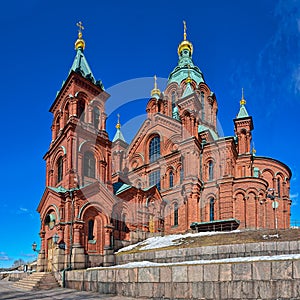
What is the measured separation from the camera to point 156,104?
145 feet

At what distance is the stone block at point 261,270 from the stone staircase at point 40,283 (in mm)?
12928

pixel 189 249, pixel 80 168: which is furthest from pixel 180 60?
pixel 189 249

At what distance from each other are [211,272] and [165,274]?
5.85 feet

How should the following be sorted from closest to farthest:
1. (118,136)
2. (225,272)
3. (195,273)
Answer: (225,272) < (195,273) < (118,136)

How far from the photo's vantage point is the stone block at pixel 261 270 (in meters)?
9.92

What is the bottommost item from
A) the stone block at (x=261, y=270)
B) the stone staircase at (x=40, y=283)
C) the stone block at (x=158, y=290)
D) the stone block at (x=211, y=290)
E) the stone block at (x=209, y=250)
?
the stone staircase at (x=40, y=283)

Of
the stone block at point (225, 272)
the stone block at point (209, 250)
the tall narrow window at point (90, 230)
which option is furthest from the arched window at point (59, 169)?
the stone block at point (225, 272)

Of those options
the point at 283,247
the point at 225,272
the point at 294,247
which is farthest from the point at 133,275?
the point at 294,247

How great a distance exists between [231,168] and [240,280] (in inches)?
985

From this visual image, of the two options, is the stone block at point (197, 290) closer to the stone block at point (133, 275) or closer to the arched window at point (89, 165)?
the stone block at point (133, 275)

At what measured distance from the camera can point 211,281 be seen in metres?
10.7

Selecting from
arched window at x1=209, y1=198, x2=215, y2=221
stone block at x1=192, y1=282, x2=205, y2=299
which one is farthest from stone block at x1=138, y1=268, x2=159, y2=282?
arched window at x1=209, y1=198, x2=215, y2=221

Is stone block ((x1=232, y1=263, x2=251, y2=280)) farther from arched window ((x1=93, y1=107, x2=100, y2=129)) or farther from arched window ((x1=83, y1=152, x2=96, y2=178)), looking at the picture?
arched window ((x1=93, y1=107, x2=100, y2=129))

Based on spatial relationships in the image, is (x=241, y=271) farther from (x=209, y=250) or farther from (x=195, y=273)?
(x=209, y=250)
